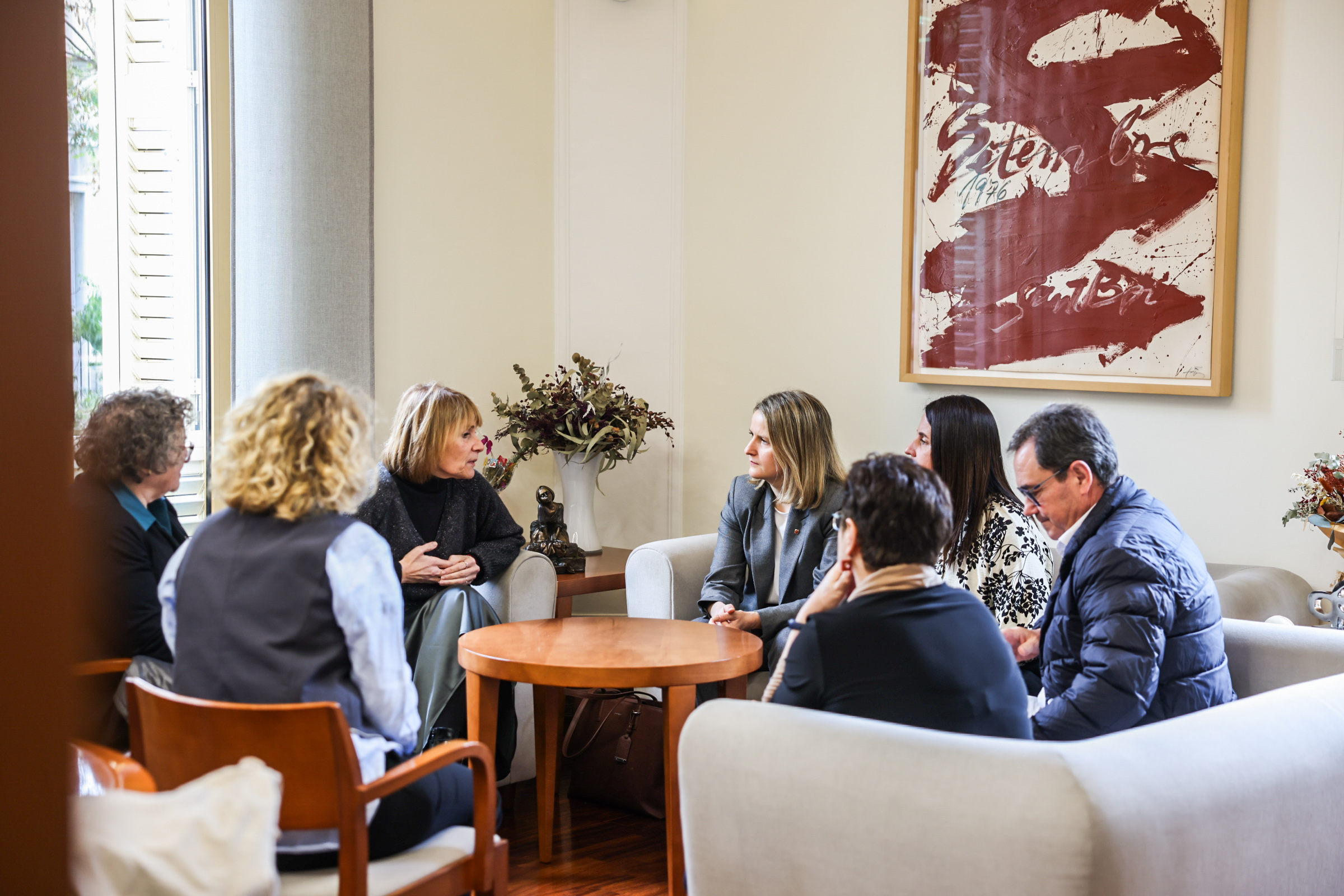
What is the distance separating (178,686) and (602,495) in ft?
9.83

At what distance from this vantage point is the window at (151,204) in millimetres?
3527

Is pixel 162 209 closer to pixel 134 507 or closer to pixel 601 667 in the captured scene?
pixel 134 507

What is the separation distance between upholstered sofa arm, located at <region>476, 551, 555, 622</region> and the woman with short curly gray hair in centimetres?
120

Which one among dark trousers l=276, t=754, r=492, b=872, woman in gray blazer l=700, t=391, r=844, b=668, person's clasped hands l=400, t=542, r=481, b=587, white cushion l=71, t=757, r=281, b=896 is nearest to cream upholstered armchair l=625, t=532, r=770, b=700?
woman in gray blazer l=700, t=391, r=844, b=668

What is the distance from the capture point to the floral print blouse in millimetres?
2973

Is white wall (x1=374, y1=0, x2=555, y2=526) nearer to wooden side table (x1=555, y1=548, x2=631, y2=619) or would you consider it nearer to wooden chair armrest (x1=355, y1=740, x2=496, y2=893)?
wooden side table (x1=555, y1=548, x2=631, y2=619)

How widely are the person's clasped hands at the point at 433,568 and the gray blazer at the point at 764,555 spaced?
2.44ft

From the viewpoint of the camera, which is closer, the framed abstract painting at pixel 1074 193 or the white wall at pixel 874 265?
the white wall at pixel 874 265

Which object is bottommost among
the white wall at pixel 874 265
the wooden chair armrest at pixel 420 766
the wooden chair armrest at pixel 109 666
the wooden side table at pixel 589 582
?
the wooden side table at pixel 589 582

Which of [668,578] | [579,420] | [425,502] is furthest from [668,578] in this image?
[579,420]

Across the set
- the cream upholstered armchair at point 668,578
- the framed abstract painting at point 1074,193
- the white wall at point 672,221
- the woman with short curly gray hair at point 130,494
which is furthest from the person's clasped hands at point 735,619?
the woman with short curly gray hair at point 130,494

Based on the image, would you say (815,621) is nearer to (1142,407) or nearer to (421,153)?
(1142,407)

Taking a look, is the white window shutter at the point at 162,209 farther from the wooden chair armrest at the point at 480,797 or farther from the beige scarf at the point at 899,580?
the beige scarf at the point at 899,580

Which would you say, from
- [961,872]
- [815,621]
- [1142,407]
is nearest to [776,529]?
[1142,407]
